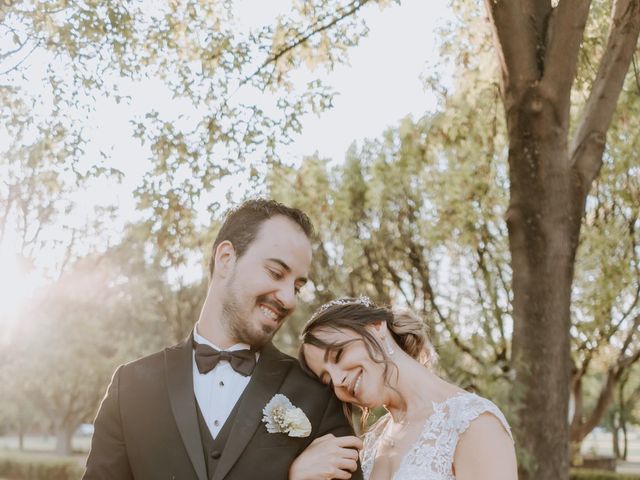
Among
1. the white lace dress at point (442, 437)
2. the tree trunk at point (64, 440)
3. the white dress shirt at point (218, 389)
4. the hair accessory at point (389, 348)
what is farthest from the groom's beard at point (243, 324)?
the tree trunk at point (64, 440)

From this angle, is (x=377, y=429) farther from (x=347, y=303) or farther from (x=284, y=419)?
(x=284, y=419)

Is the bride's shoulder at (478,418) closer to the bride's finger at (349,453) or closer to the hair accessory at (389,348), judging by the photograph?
the hair accessory at (389,348)

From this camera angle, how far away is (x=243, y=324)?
3.24 m

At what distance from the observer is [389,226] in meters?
15.4

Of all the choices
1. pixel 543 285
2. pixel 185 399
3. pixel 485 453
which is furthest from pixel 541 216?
pixel 185 399

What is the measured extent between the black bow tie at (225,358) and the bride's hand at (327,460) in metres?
0.40

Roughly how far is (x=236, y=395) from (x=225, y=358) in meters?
0.15

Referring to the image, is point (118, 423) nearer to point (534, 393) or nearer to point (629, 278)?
point (534, 393)

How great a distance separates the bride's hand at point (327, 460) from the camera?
292 centimetres

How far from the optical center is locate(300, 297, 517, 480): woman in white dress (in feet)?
11.5

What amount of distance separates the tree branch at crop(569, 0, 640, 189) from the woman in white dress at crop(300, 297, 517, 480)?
3051 millimetres

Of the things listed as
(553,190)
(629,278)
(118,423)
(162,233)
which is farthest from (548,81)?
(629,278)

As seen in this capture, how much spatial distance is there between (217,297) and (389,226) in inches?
482

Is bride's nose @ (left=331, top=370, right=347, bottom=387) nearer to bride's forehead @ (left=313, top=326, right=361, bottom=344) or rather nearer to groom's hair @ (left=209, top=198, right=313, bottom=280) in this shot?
bride's forehead @ (left=313, top=326, right=361, bottom=344)
